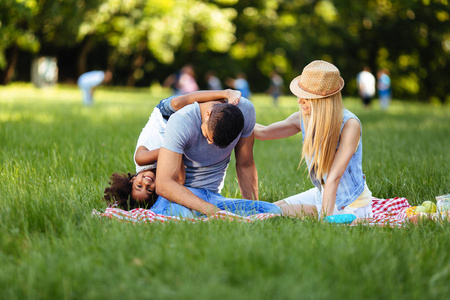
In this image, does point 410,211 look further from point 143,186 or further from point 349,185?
point 143,186

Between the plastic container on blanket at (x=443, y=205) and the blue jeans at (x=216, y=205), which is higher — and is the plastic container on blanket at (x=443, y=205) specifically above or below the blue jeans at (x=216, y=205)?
below

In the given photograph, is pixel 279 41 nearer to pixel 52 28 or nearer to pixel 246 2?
pixel 246 2

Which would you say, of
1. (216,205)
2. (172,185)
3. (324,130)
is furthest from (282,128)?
(172,185)

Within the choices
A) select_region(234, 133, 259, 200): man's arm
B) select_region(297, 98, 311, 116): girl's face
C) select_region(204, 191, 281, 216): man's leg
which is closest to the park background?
select_region(234, 133, 259, 200): man's arm

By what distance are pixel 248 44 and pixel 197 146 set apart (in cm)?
4041

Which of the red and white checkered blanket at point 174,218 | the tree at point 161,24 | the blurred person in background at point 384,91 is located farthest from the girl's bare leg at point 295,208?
the tree at point 161,24

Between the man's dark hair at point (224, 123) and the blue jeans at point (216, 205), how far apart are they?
23.2 inches

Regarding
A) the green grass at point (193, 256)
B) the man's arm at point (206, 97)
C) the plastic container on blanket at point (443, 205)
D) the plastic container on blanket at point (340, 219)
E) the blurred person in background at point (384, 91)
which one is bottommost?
the blurred person in background at point (384, 91)

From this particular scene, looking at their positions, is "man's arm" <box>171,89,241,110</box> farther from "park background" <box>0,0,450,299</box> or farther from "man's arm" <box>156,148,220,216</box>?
"park background" <box>0,0,450,299</box>

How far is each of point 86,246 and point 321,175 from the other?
2254 millimetres

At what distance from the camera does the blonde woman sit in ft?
14.4

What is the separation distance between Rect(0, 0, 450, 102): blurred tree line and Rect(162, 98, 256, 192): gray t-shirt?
1104 inches

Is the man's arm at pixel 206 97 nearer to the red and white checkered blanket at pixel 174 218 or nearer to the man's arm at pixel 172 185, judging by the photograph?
the man's arm at pixel 172 185

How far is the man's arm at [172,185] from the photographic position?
14.0 ft
